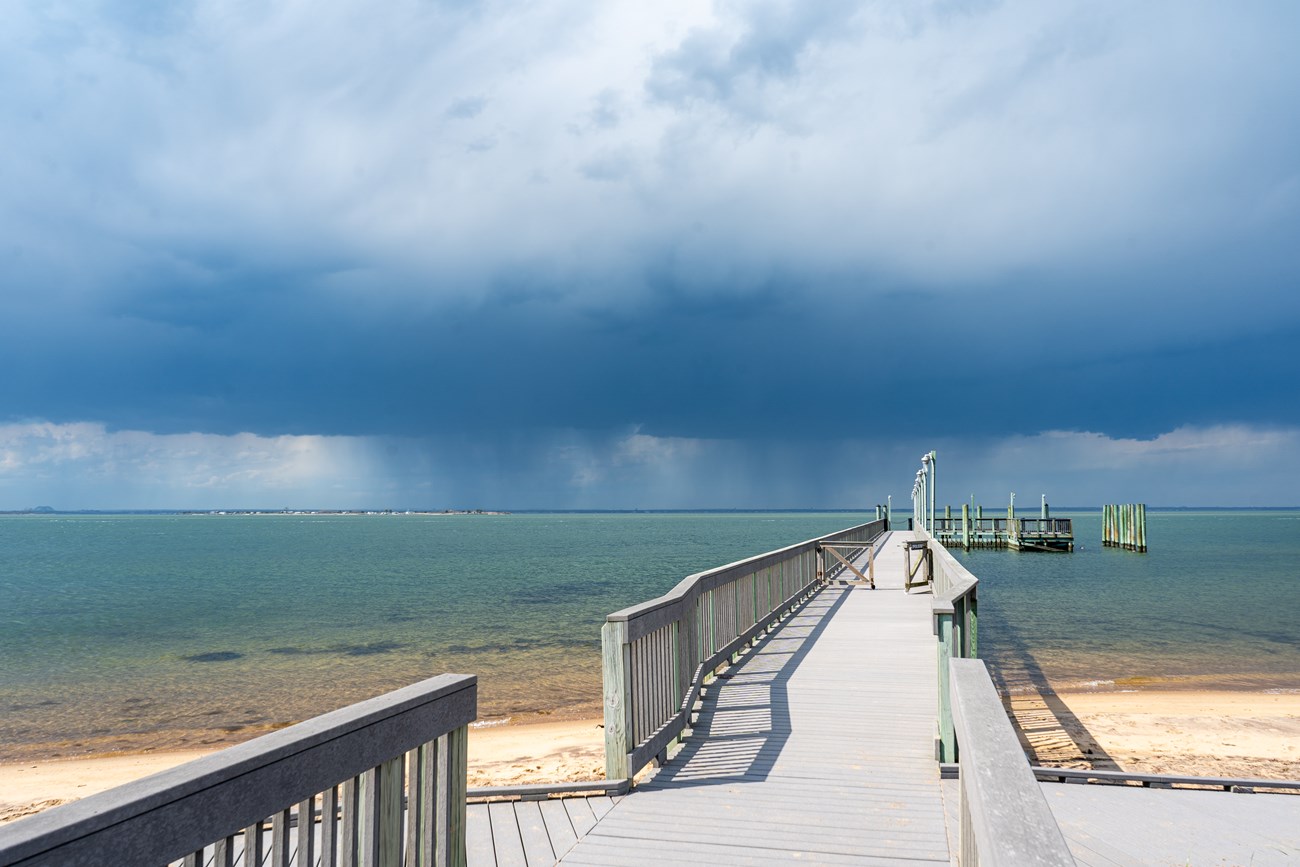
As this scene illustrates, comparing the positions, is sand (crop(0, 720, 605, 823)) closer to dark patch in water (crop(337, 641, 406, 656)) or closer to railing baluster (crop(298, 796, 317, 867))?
railing baluster (crop(298, 796, 317, 867))

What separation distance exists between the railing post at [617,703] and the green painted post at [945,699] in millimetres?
2382

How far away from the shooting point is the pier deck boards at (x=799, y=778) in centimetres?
473

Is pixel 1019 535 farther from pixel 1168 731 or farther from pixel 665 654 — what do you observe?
pixel 665 654

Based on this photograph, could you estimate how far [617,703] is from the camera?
18.4 ft

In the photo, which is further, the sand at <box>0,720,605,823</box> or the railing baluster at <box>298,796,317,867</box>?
the sand at <box>0,720,605,823</box>

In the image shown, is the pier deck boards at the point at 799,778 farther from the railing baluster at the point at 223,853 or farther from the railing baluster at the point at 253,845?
the railing baluster at the point at 223,853

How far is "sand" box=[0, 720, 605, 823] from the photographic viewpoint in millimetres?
9398

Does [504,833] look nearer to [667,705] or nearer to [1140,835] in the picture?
[667,705]

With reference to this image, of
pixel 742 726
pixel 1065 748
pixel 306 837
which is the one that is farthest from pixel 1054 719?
pixel 306 837

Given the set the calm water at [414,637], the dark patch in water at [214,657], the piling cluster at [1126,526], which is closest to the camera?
the calm water at [414,637]

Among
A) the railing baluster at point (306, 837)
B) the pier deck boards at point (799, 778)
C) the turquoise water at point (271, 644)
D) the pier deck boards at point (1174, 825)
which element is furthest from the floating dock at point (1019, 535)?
the railing baluster at point (306, 837)

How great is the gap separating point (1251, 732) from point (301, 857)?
14284mm

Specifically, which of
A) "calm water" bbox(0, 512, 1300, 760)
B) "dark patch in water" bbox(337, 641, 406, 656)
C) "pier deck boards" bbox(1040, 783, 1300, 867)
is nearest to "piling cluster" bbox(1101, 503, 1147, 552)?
"calm water" bbox(0, 512, 1300, 760)

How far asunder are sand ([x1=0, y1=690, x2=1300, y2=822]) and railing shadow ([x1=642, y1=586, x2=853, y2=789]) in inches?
→ 72.5
